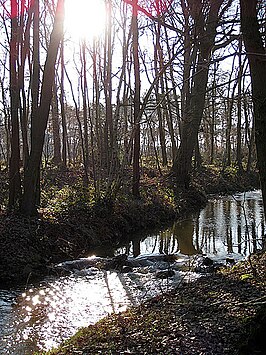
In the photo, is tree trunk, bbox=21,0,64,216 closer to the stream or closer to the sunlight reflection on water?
Answer: the stream

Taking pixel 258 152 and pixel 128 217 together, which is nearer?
pixel 258 152

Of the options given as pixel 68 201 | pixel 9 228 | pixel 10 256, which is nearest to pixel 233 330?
pixel 10 256

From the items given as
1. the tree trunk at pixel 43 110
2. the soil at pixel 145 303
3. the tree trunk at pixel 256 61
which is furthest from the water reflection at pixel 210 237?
the tree trunk at pixel 256 61

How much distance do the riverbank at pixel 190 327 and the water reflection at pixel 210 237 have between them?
331 centimetres

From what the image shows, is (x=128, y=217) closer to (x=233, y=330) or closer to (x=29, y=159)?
(x=29, y=159)

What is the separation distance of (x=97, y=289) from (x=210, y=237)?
5.78 metres

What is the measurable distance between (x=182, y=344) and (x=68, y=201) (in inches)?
372

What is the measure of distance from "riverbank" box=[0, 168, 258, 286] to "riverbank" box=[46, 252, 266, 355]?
3432mm

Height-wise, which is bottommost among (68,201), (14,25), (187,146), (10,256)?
(10,256)

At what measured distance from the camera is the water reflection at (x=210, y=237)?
36.5 ft

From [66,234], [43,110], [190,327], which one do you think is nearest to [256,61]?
[190,327]

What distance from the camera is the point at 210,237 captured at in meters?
12.8

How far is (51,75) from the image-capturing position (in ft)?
37.7

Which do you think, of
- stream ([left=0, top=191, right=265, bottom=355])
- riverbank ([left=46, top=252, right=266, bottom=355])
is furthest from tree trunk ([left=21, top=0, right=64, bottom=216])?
riverbank ([left=46, top=252, right=266, bottom=355])
